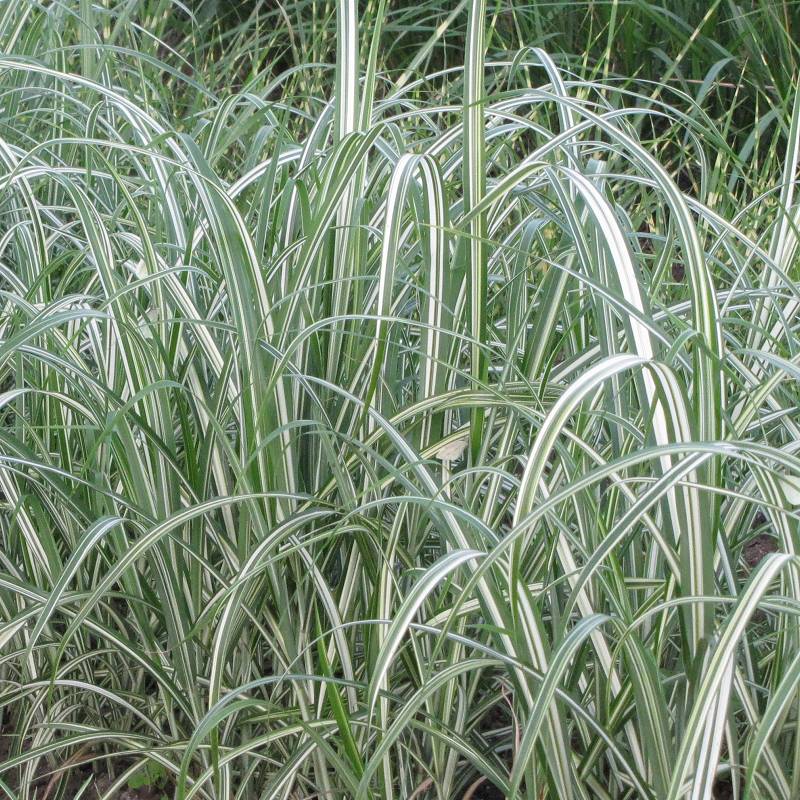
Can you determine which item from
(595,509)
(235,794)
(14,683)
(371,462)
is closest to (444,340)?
(371,462)

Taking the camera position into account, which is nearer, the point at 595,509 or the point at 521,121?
the point at 595,509

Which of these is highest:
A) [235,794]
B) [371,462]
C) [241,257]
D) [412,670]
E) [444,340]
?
[241,257]

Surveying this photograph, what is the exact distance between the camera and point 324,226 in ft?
3.71

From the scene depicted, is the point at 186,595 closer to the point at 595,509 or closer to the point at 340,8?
the point at 595,509

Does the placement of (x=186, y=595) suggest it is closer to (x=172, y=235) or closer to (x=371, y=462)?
(x=371, y=462)

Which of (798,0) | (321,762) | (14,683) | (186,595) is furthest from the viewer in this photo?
(798,0)

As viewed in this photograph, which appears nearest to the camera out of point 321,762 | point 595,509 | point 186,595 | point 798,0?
point 595,509

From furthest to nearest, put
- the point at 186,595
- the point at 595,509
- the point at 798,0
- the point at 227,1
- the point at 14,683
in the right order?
the point at 227,1 < the point at 798,0 < the point at 14,683 < the point at 186,595 < the point at 595,509

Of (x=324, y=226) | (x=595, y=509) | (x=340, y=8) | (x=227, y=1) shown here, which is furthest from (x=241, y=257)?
(x=227, y=1)

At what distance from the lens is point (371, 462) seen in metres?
1.16

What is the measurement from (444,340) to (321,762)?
1.54 feet

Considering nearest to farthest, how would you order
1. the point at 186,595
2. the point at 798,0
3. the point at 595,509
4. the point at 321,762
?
the point at 595,509 < the point at 321,762 < the point at 186,595 < the point at 798,0

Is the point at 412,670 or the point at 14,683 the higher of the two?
the point at 412,670

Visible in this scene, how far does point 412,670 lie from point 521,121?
0.66m
